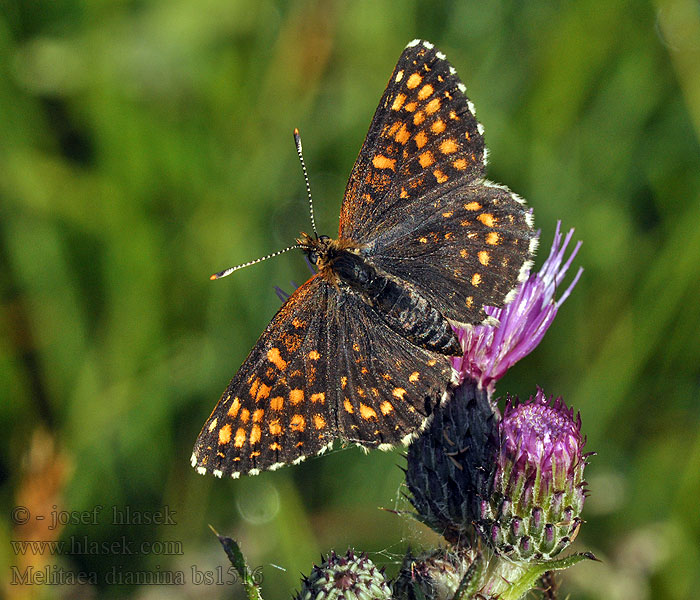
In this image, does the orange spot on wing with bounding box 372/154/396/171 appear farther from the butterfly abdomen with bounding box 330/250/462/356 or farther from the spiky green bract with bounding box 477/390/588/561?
the spiky green bract with bounding box 477/390/588/561

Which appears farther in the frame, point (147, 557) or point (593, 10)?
point (593, 10)

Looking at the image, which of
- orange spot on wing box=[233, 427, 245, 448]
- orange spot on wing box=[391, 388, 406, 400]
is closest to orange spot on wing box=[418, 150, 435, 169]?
orange spot on wing box=[391, 388, 406, 400]

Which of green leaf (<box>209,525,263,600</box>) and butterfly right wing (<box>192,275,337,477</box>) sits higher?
butterfly right wing (<box>192,275,337,477</box>)

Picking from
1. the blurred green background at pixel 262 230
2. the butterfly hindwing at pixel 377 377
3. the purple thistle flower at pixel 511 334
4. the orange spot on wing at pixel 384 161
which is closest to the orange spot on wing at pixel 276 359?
the butterfly hindwing at pixel 377 377

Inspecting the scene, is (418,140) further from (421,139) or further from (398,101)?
(398,101)

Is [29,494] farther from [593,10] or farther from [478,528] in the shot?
[593,10]

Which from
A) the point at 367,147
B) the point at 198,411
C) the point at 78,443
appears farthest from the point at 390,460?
the point at 367,147

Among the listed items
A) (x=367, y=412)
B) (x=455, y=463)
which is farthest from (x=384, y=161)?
(x=455, y=463)
